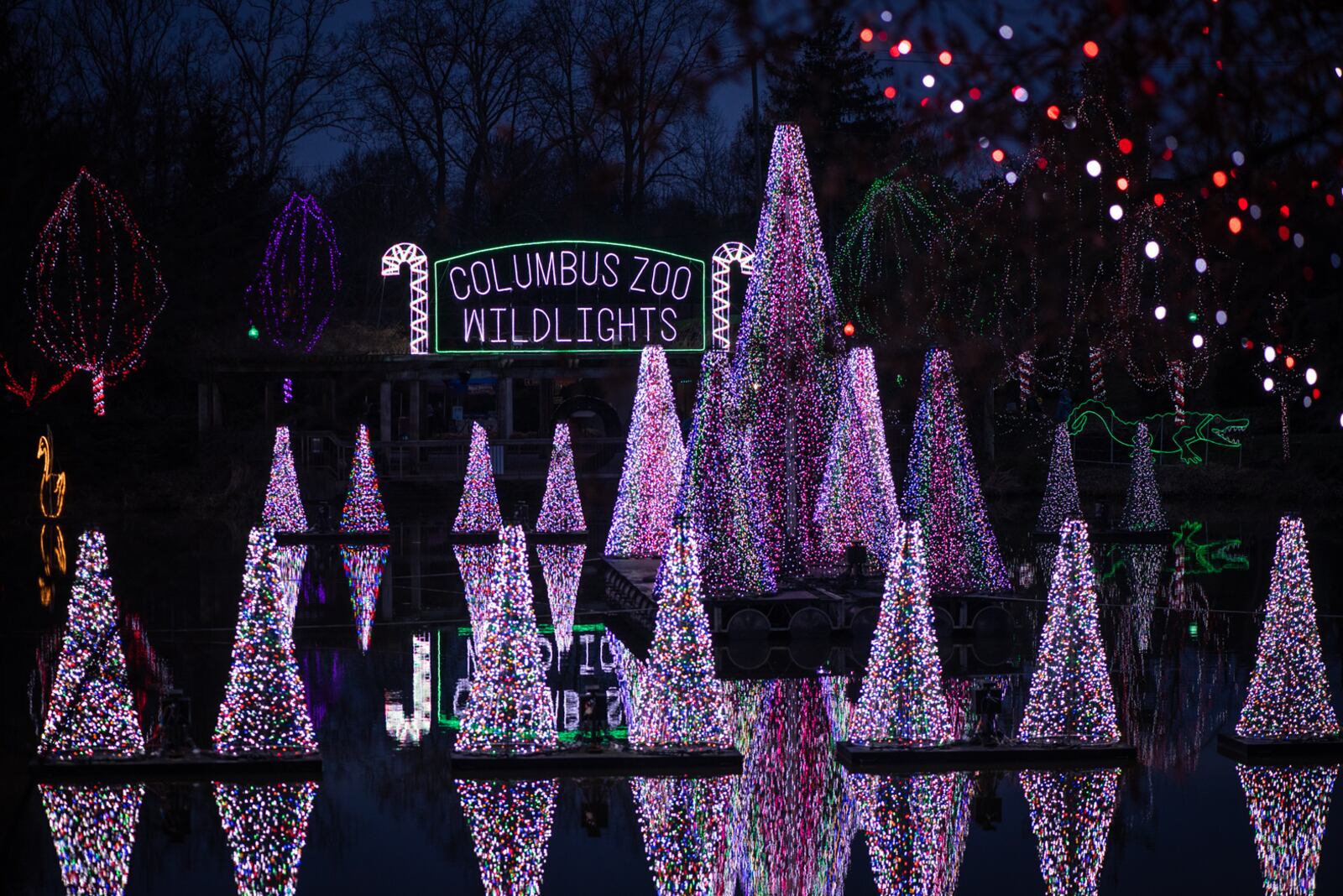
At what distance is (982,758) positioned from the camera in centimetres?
941

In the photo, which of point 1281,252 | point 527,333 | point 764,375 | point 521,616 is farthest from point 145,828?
point 527,333

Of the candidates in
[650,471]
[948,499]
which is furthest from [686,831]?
[650,471]

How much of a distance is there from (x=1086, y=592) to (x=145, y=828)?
5676 mm

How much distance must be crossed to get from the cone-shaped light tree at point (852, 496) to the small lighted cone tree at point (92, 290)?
1577cm

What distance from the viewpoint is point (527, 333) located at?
3312 cm

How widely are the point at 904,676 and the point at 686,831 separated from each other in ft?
6.70

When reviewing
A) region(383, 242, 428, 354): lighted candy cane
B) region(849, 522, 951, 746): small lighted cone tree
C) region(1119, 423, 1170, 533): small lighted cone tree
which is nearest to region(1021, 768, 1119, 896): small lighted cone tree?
region(849, 522, 951, 746): small lighted cone tree

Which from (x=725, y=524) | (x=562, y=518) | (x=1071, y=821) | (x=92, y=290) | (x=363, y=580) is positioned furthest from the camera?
(x=92, y=290)

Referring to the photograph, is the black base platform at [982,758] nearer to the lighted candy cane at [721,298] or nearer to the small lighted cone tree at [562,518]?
the small lighted cone tree at [562,518]

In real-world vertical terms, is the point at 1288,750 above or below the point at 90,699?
below

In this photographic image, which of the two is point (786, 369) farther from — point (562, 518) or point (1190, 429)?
point (1190, 429)

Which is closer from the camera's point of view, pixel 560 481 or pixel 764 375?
pixel 764 375

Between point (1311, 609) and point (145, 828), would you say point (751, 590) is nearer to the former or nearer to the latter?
point (1311, 609)

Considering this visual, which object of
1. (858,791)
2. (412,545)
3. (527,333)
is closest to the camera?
(858,791)
